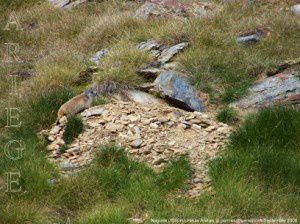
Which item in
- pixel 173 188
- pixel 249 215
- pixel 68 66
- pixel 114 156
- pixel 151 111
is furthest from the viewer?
pixel 68 66

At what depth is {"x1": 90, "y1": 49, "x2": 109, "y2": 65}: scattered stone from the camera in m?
11.1

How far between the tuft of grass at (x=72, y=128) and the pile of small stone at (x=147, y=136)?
0.08 metres

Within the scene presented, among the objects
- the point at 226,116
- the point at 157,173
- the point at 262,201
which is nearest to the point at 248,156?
the point at 262,201

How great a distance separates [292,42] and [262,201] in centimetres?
560

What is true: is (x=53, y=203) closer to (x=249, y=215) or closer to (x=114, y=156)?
(x=114, y=156)

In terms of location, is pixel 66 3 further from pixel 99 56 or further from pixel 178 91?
pixel 178 91

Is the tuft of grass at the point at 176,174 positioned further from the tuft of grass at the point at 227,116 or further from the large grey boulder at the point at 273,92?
the large grey boulder at the point at 273,92

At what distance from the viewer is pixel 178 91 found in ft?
30.1

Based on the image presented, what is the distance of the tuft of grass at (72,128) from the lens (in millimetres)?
8023

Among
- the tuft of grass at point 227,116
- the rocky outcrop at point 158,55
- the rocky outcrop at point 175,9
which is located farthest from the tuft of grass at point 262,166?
the rocky outcrop at point 175,9

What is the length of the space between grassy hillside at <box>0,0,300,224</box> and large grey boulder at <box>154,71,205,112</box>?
1.15 feet

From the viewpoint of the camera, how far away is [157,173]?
275 inches

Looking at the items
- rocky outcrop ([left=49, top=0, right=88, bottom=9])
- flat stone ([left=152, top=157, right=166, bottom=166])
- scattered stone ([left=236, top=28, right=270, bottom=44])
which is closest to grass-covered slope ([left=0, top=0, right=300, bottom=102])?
scattered stone ([left=236, top=28, right=270, bottom=44])

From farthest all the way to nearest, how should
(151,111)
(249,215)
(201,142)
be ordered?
(151,111) < (201,142) < (249,215)
